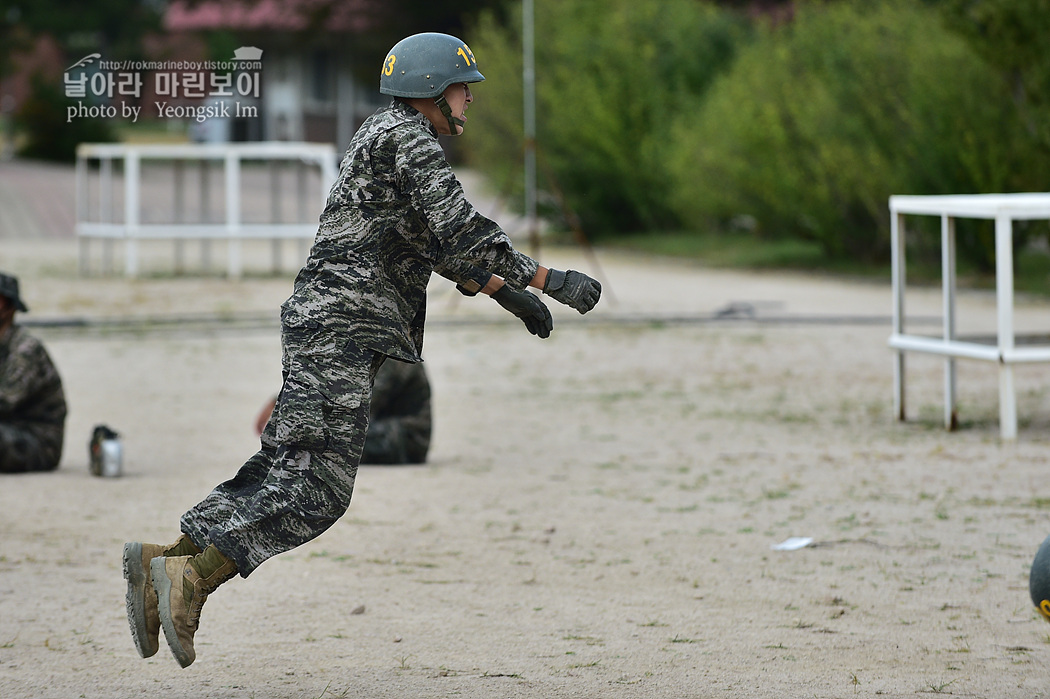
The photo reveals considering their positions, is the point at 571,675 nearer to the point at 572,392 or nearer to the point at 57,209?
the point at 572,392

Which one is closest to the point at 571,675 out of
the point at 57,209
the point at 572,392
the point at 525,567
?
the point at 525,567

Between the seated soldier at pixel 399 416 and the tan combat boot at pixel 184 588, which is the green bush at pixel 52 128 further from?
the tan combat boot at pixel 184 588

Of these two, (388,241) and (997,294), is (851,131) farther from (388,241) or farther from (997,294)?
(388,241)

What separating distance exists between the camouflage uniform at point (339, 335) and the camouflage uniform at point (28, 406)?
345cm

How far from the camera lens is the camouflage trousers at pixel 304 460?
3936mm

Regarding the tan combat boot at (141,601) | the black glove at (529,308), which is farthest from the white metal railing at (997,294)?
the tan combat boot at (141,601)

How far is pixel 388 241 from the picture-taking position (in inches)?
159

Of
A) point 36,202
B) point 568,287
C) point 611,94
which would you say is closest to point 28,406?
point 568,287

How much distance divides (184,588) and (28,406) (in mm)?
3831

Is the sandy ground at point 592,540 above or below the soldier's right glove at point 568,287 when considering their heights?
below

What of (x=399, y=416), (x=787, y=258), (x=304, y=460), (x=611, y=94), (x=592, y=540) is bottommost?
(x=592, y=540)

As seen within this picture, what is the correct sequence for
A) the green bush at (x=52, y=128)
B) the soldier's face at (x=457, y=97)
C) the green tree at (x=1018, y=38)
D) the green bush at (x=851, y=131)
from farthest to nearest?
1. the green bush at (x=52, y=128)
2. the green bush at (x=851, y=131)
3. the green tree at (x=1018, y=38)
4. the soldier's face at (x=457, y=97)

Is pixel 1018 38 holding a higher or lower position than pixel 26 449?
higher

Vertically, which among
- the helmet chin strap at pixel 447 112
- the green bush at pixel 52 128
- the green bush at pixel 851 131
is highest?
the green bush at pixel 52 128
